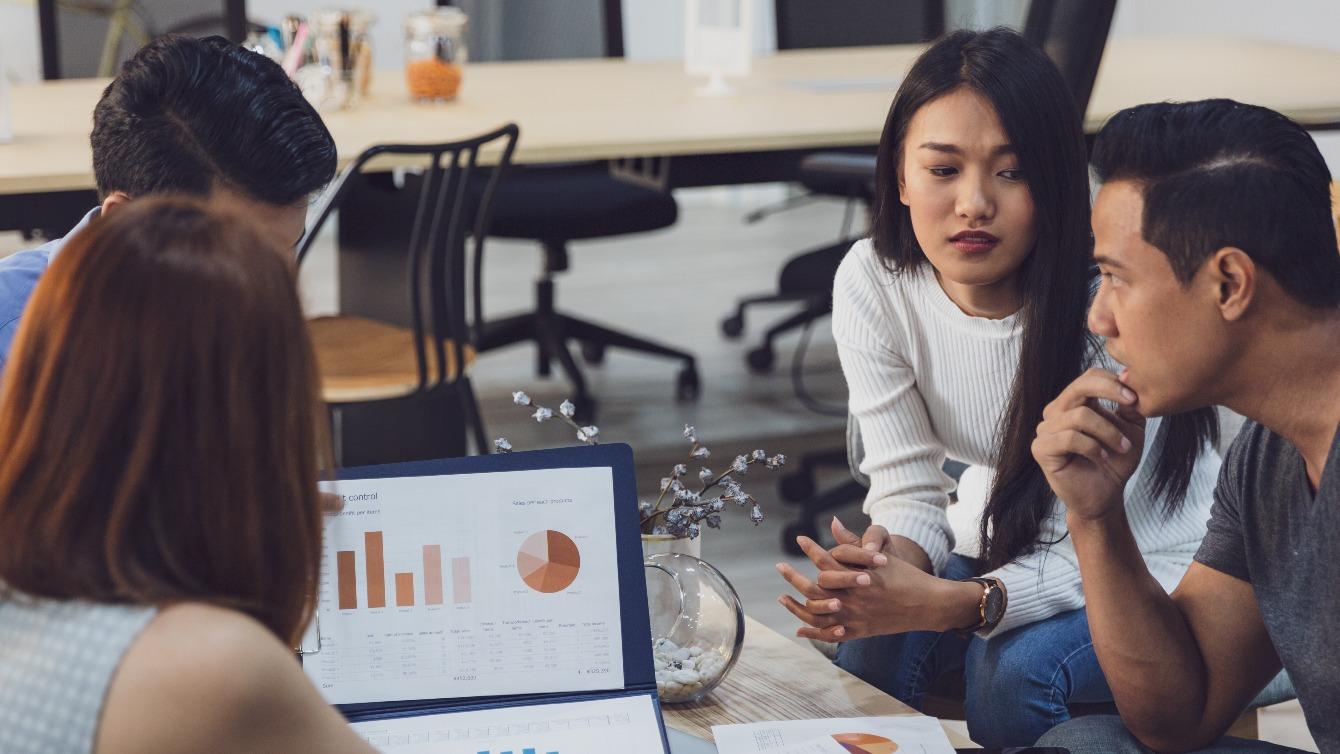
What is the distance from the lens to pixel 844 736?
121 cm

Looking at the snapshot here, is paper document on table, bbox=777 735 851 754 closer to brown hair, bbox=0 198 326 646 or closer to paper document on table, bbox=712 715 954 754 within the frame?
paper document on table, bbox=712 715 954 754

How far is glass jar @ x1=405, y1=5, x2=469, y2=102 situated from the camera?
3.03 metres

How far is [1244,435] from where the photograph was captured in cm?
126

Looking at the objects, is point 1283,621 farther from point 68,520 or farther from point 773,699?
point 68,520

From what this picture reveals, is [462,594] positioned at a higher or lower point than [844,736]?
higher

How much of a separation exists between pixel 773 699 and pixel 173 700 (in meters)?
0.64

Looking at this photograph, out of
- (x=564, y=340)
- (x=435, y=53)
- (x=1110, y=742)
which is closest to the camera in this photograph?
(x=1110, y=742)

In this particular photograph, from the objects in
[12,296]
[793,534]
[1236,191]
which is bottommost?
[793,534]

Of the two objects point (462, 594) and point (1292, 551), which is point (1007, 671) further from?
point (462, 594)

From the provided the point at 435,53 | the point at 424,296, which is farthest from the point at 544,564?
the point at 435,53

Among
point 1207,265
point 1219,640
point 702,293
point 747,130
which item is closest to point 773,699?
point 1219,640

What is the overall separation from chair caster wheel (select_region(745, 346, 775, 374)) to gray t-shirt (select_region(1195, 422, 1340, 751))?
2760 millimetres

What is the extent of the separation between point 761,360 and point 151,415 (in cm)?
327

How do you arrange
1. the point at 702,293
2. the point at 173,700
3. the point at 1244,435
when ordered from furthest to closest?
the point at 702,293 < the point at 1244,435 < the point at 173,700
